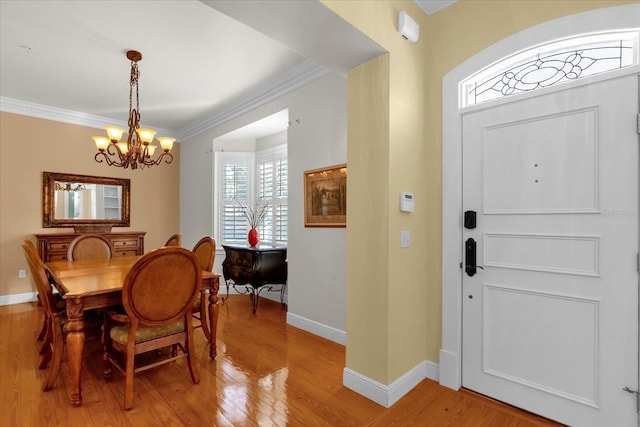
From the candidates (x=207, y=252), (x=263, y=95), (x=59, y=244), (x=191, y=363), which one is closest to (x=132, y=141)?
(x=207, y=252)

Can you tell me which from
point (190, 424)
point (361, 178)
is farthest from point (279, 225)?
point (190, 424)

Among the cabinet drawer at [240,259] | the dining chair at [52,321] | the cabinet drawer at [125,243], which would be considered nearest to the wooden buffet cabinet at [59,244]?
the cabinet drawer at [125,243]

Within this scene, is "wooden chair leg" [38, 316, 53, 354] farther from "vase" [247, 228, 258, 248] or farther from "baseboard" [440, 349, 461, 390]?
"baseboard" [440, 349, 461, 390]

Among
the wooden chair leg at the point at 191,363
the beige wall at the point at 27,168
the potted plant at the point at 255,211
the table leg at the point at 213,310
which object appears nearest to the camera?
the wooden chair leg at the point at 191,363

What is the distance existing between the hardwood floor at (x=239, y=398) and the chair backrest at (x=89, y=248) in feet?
3.39

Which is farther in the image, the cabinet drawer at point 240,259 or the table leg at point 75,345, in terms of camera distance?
the cabinet drawer at point 240,259

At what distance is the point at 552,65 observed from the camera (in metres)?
1.93

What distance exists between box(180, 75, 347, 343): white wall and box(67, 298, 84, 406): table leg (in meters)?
2.00

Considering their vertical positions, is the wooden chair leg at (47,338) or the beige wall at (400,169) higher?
the beige wall at (400,169)

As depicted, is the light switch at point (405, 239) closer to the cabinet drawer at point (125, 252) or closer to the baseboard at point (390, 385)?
the baseboard at point (390, 385)

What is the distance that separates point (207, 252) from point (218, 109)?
2.63 metres

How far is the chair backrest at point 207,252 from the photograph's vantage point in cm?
310

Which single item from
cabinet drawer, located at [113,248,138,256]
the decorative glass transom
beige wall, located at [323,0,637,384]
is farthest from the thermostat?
cabinet drawer, located at [113,248,138,256]

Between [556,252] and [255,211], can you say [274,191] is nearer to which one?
[255,211]
